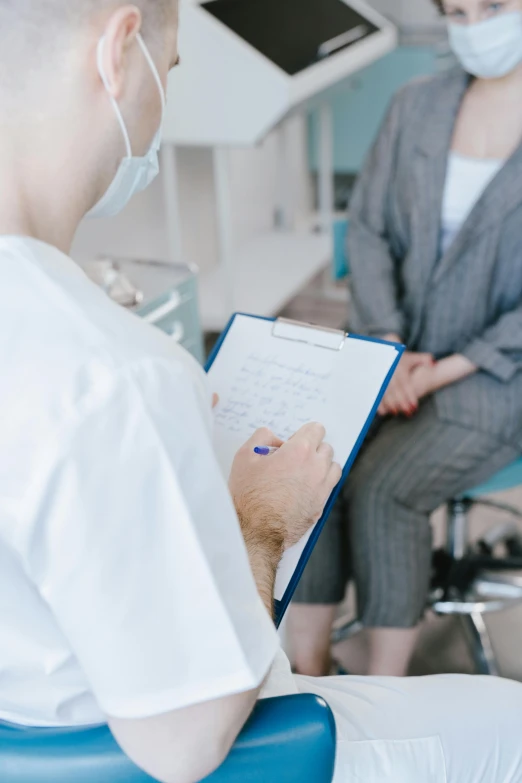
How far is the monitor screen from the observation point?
1960mm

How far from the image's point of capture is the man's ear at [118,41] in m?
0.53

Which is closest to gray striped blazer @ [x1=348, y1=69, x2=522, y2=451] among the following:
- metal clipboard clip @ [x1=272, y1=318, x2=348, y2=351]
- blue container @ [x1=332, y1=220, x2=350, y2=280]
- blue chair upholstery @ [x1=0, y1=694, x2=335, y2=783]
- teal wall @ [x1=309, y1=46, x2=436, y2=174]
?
blue container @ [x1=332, y1=220, x2=350, y2=280]

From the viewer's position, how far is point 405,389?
131cm

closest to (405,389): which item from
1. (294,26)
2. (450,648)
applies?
(450,648)

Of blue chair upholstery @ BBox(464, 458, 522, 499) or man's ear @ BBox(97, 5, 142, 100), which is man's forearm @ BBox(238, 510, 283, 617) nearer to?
man's ear @ BBox(97, 5, 142, 100)

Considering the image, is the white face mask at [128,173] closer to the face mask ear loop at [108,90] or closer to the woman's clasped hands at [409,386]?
the face mask ear loop at [108,90]

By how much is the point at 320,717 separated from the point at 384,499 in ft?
2.24

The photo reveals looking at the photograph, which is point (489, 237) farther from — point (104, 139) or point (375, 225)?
point (104, 139)

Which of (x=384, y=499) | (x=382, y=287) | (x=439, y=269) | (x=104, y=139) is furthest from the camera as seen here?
(x=382, y=287)

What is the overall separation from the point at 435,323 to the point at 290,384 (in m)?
0.55

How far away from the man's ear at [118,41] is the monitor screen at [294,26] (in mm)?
1428

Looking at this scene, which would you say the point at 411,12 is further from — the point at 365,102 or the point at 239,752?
the point at 239,752

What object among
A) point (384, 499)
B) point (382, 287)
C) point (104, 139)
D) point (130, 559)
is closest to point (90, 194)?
point (104, 139)

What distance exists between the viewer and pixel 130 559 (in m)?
0.47
